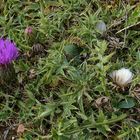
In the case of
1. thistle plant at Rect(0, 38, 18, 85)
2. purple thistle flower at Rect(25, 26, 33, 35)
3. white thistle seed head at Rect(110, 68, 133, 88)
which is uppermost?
purple thistle flower at Rect(25, 26, 33, 35)

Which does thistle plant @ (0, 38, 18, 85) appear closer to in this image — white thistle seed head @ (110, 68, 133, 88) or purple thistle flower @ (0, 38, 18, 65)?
purple thistle flower @ (0, 38, 18, 65)

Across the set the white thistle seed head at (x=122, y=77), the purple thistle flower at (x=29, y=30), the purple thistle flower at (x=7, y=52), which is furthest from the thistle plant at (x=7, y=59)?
the white thistle seed head at (x=122, y=77)

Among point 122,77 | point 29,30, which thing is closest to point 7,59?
point 29,30

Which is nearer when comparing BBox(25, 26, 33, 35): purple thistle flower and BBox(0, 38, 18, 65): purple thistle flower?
BBox(0, 38, 18, 65): purple thistle flower

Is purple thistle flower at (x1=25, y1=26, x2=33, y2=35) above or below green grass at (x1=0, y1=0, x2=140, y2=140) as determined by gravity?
above

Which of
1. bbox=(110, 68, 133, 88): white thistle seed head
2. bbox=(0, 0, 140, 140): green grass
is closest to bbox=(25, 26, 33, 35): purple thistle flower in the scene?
bbox=(0, 0, 140, 140): green grass

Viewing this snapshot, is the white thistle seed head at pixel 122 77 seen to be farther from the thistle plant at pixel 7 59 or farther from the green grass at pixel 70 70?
the thistle plant at pixel 7 59
